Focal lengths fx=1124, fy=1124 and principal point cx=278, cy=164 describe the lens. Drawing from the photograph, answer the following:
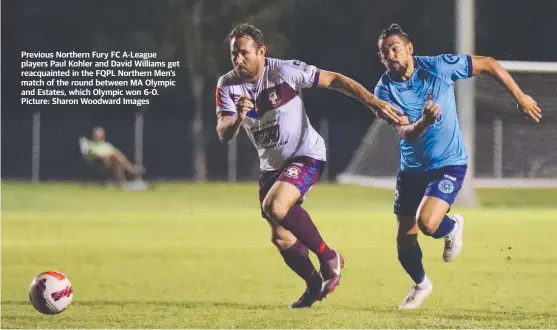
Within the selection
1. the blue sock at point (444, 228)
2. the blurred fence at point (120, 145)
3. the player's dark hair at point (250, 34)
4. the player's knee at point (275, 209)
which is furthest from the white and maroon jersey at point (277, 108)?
the blurred fence at point (120, 145)

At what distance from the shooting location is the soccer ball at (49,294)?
20.7 feet

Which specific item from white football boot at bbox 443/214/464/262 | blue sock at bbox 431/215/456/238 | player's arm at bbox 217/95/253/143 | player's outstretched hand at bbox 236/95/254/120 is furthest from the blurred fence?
player's outstretched hand at bbox 236/95/254/120

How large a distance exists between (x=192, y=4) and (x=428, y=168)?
6.55 meters

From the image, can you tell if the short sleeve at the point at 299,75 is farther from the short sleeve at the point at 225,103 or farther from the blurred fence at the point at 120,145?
the blurred fence at the point at 120,145

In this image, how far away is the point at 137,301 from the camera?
23.5 feet

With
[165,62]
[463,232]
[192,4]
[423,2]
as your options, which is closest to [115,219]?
[192,4]

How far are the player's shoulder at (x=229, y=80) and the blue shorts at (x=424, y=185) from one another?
1154mm

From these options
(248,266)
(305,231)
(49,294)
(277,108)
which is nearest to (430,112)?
(277,108)

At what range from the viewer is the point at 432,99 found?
21.6 feet

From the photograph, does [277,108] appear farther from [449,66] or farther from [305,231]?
[449,66]

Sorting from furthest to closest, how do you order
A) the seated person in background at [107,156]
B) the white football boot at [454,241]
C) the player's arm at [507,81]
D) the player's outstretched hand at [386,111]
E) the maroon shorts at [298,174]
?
the seated person in background at [107,156], the white football boot at [454,241], the maroon shorts at [298,174], the player's arm at [507,81], the player's outstretched hand at [386,111]

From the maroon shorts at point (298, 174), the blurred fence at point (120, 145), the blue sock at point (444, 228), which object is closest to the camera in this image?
the maroon shorts at point (298, 174)

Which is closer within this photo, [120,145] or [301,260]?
→ [301,260]

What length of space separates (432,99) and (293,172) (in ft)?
3.01
